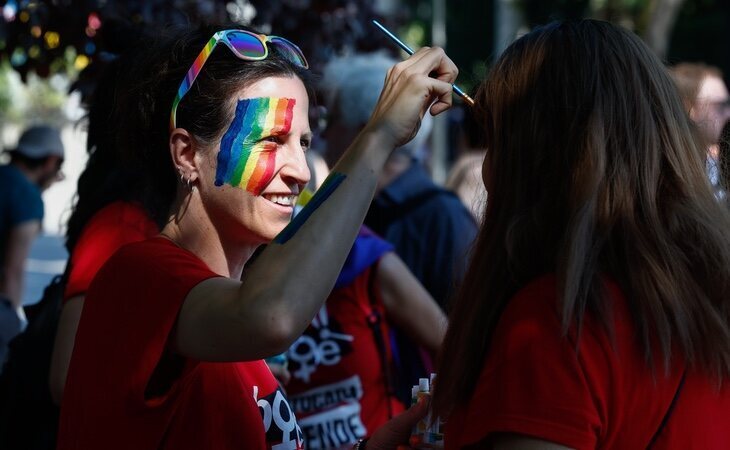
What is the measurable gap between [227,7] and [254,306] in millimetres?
3098

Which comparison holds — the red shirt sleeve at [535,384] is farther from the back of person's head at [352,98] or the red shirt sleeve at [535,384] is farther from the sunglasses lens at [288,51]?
the back of person's head at [352,98]

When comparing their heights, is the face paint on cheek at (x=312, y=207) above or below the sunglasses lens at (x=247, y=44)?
below

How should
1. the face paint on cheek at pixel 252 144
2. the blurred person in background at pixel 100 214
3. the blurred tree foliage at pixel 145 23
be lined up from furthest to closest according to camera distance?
1. the blurred tree foliage at pixel 145 23
2. the blurred person in background at pixel 100 214
3. the face paint on cheek at pixel 252 144

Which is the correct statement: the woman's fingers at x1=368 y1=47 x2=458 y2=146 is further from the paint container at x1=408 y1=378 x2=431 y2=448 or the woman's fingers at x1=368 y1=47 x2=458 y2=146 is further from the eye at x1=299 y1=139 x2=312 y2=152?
the paint container at x1=408 y1=378 x2=431 y2=448

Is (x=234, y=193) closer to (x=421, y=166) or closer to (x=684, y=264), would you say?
(x=684, y=264)

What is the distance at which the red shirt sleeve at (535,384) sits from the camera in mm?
1560

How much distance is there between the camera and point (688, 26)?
98.8 ft

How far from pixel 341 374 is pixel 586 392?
6.39 feet

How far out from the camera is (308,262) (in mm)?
1625

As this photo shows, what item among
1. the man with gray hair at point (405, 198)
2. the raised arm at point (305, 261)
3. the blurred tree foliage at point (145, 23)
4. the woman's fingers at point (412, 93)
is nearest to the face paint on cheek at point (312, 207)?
the raised arm at point (305, 261)

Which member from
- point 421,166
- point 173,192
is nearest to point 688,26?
point 421,166

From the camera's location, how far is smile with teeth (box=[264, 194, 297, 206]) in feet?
6.95

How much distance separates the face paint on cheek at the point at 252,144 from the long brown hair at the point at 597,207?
499 millimetres

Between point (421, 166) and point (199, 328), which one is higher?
point (199, 328)
